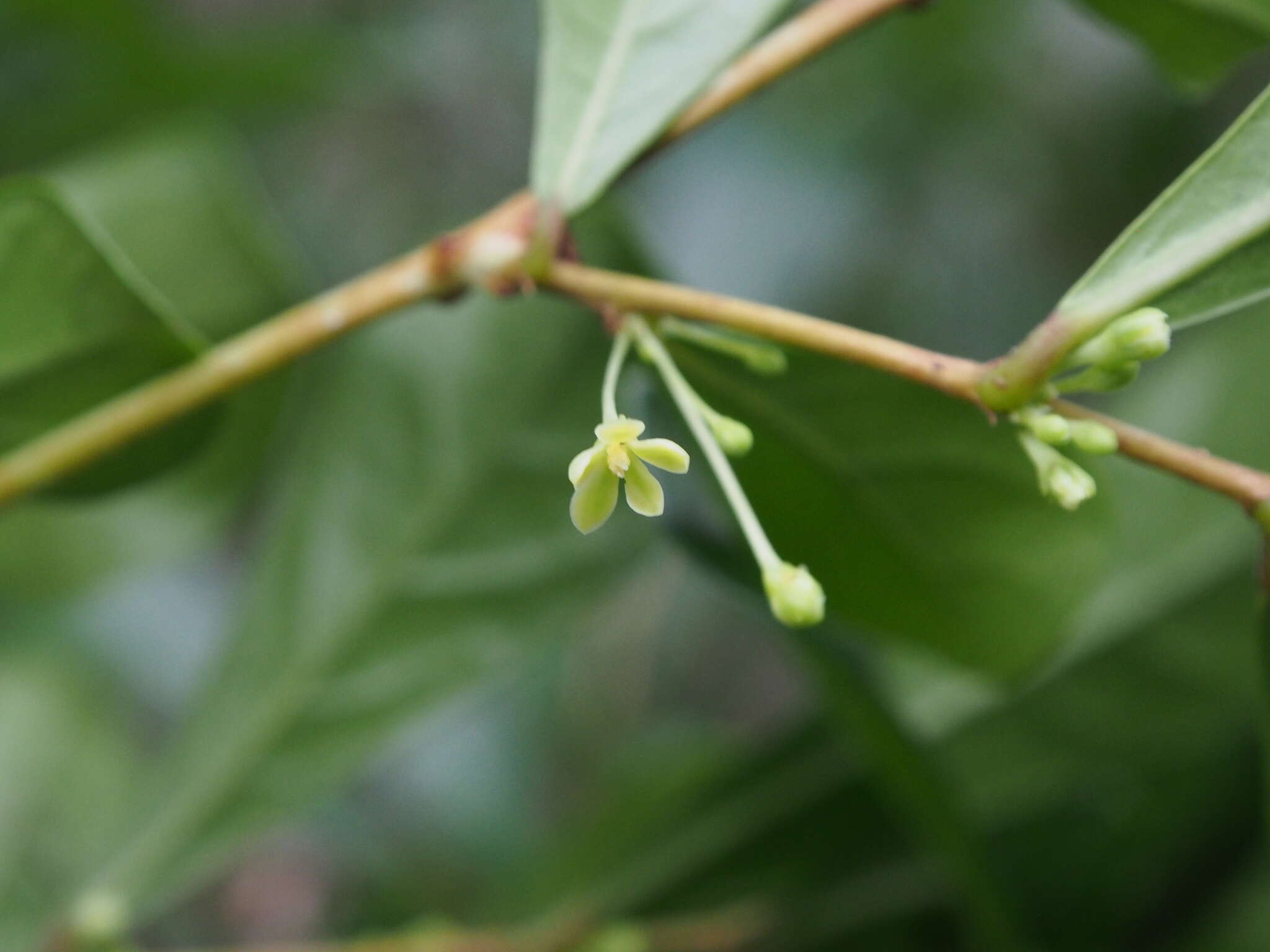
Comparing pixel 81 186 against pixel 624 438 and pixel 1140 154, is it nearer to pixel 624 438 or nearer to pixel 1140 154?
pixel 624 438

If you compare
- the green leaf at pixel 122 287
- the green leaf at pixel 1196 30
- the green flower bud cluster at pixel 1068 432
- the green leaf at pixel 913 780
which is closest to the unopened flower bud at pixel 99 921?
the green leaf at pixel 122 287

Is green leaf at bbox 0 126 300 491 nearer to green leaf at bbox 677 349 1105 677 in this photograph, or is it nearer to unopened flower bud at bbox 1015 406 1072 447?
green leaf at bbox 677 349 1105 677

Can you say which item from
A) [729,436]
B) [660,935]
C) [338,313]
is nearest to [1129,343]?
[729,436]

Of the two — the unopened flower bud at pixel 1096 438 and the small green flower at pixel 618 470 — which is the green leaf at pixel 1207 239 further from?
the small green flower at pixel 618 470

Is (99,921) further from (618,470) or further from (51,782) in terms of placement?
(618,470)

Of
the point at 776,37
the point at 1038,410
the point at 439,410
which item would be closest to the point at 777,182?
the point at 439,410
